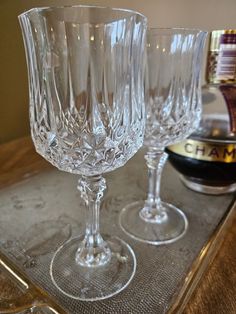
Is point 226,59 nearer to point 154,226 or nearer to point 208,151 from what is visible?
point 208,151

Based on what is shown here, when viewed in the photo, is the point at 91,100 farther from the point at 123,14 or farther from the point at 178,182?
the point at 178,182

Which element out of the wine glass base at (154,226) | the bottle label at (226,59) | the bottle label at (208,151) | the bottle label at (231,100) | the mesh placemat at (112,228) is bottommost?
the wine glass base at (154,226)

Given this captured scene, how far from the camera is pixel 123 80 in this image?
291mm

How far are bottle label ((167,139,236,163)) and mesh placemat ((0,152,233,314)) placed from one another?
0.25ft

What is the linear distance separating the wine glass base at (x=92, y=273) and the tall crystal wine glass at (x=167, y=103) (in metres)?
0.04

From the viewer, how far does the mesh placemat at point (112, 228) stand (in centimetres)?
31

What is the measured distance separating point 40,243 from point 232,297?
0.23 metres

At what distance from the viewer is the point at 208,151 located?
0.45m

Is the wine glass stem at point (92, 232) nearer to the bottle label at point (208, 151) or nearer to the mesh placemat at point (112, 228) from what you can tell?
the mesh placemat at point (112, 228)

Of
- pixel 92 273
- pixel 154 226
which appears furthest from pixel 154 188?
pixel 92 273

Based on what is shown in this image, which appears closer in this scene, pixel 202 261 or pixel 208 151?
pixel 202 261

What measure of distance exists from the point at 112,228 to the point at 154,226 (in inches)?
2.7

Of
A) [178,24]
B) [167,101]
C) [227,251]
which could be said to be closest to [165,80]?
[167,101]

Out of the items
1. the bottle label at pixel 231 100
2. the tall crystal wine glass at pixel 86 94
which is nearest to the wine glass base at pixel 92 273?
the tall crystal wine glass at pixel 86 94
